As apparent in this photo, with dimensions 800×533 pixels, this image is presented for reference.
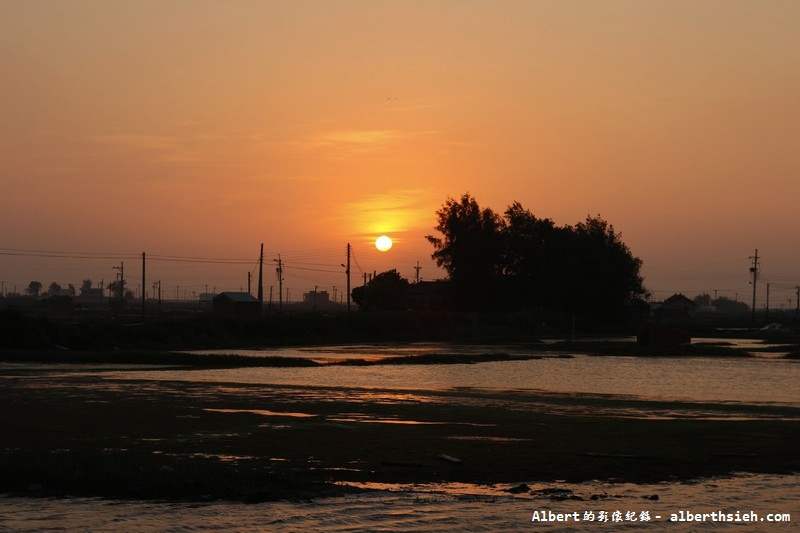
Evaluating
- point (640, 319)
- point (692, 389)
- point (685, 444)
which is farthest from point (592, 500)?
point (640, 319)

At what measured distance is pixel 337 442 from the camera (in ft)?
85.1

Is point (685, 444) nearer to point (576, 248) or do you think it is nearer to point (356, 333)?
point (356, 333)

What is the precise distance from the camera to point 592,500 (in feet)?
63.4

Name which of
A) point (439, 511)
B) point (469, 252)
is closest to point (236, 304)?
point (469, 252)

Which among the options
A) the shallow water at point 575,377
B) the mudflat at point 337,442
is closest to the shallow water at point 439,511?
the mudflat at point 337,442

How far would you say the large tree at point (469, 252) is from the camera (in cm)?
16138

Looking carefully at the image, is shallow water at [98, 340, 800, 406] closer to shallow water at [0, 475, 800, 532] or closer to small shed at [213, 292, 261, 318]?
shallow water at [0, 475, 800, 532]

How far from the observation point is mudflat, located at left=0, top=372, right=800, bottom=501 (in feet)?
66.1

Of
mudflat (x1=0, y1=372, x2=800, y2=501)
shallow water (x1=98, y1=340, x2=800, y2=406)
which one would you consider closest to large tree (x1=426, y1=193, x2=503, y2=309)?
shallow water (x1=98, y1=340, x2=800, y2=406)

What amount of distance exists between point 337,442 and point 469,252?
5303 inches

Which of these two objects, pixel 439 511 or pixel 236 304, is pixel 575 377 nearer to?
pixel 439 511

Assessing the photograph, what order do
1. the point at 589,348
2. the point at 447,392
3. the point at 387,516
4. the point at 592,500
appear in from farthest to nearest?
1. the point at 589,348
2. the point at 447,392
3. the point at 592,500
4. the point at 387,516

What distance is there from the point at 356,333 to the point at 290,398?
283 feet

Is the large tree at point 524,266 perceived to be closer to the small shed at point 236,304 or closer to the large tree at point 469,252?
the large tree at point 469,252
